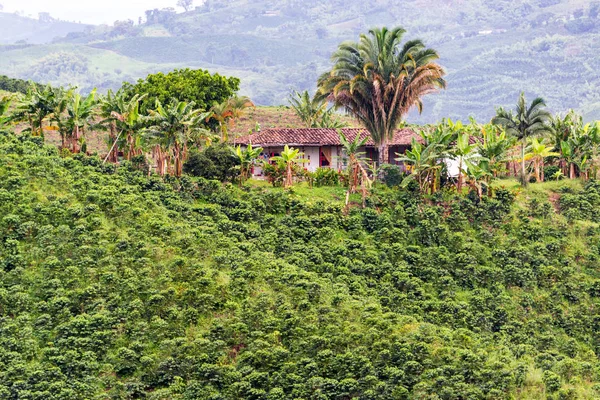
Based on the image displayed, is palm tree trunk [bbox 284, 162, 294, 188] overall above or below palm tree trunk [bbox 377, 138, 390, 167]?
below

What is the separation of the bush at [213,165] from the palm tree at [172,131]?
0.79 m

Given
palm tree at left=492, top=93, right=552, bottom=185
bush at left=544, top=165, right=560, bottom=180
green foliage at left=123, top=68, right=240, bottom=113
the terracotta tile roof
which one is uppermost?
green foliage at left=123, top=68, right=240, bottom=113

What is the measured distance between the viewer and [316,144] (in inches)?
2530

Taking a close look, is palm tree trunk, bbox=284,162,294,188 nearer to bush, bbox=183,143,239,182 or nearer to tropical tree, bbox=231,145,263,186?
tropical tree, bbox=231,145,263,186

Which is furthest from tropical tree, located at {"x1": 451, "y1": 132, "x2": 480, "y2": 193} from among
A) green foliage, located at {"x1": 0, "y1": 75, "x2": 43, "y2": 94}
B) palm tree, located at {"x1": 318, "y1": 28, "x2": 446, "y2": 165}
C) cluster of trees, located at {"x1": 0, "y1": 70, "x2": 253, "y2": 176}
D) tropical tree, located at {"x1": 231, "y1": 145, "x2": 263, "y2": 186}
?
green foliage, located at {"x1": 0, "y1": 75, "x2": 43, "y2": 94}

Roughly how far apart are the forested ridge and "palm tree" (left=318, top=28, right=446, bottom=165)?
584 centimetres

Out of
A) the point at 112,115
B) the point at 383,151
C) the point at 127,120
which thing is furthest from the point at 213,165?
the point at 383,151

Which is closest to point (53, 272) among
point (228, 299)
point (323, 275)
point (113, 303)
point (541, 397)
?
point (113, 303)

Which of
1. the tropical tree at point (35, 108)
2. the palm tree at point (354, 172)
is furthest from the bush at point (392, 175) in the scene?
the tropical tree at point (35, 108)

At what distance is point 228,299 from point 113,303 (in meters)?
4.90

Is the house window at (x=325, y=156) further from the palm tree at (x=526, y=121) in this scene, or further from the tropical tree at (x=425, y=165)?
the palm tree at (x=526, y=121)

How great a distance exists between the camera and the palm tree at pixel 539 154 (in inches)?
2318

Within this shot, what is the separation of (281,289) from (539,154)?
75.7ft

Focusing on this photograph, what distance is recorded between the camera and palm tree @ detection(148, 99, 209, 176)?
54.0 meters
